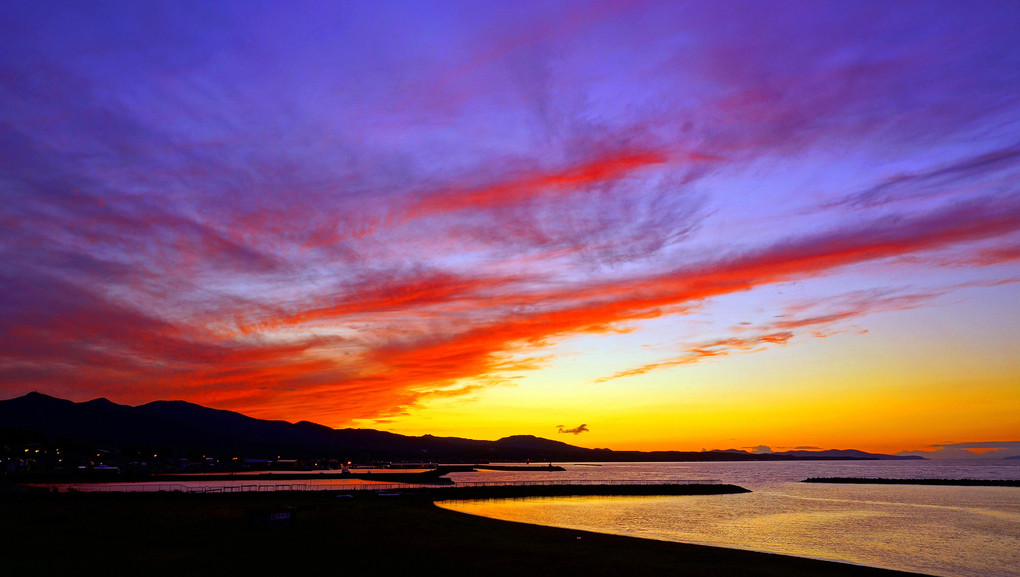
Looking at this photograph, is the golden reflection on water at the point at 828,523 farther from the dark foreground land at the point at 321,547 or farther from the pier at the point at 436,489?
the dark foreground land at the point at 321,547

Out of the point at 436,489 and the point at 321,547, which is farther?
the point at 436,489

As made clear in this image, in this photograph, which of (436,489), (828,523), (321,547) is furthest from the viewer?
(436,489)

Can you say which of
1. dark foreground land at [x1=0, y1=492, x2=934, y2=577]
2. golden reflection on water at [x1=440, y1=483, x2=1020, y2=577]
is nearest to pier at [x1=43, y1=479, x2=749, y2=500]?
golden reflection on water at [x1=440, y1=483, x2=1020, y2=577]

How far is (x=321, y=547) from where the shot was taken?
150ft

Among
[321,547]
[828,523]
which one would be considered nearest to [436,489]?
[828,523]

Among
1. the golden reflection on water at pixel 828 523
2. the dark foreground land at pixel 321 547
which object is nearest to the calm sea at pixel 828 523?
the golden reflection on water at pixel 828 523

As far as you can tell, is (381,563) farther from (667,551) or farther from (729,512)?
(729,512)

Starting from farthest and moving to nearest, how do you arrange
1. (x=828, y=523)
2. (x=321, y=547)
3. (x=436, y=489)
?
(x=436, y=489) < (x=828, y=523) < (x=321, y=547)

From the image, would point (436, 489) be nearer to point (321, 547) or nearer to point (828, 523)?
point (828, 523)

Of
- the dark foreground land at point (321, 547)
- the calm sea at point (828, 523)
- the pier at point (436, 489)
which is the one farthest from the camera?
the pier at point (436, 489)

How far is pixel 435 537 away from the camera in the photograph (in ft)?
171

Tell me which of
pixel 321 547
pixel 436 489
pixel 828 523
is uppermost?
pixel 321 547

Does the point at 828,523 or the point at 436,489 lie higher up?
the point at 436,489

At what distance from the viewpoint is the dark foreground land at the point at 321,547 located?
1495 inches
